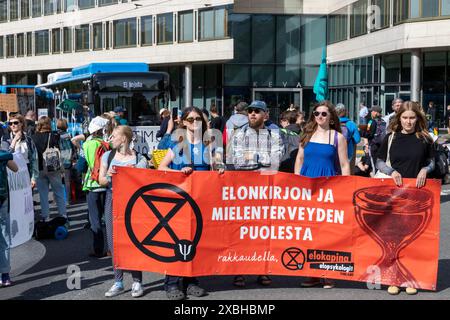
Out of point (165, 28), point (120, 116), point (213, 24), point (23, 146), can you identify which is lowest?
point (23, 146)

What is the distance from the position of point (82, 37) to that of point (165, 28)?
34.1 ft

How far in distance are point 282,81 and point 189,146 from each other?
3993cm

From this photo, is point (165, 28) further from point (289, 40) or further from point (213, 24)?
point (289, 40)

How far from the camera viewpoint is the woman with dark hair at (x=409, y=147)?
691 cm

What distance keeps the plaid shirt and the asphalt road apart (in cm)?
129

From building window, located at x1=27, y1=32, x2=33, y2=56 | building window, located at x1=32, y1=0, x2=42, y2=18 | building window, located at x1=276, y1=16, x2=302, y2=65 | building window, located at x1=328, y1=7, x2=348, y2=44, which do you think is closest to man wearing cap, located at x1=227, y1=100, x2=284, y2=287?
building window, located at x1=328, y1=7, x2=348, y2=44

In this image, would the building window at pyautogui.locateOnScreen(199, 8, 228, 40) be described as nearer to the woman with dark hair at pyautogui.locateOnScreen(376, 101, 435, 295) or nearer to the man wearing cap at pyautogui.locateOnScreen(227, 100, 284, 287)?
the man wearing cap at pyautogui.locateOnScreen(227, 100, 284, 287)

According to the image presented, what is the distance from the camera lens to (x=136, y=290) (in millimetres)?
6691

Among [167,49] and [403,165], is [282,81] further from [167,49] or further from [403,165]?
[403,165]

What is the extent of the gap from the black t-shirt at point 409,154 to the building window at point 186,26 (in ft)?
128

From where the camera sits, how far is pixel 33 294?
6930 millimetres

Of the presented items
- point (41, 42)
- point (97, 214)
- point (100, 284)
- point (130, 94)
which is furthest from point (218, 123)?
point (41, 42)
